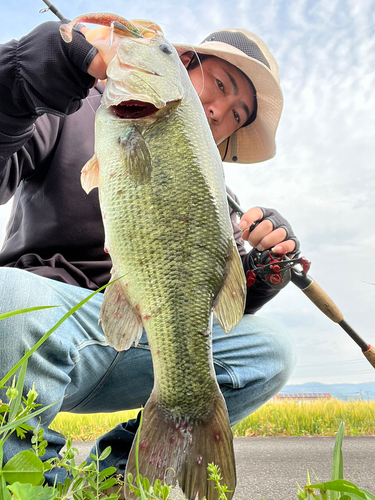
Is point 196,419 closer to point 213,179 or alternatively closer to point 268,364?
point 213,179

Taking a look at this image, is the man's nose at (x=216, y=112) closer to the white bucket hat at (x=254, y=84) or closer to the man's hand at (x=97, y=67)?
the white bucket hat at (x=254, y=84)

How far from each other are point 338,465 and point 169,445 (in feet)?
2.11

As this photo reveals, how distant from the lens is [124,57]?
152 cm

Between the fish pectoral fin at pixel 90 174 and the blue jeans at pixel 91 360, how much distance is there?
475 millimetres

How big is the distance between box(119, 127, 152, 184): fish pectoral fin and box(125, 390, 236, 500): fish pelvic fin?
0.76 m

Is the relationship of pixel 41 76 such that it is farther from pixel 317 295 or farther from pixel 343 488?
pixel 317 295

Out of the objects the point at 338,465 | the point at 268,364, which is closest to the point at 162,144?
the point at 338,465

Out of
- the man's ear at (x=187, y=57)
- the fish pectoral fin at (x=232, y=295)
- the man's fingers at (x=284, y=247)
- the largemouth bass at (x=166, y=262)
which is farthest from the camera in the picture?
the man's ear at (x=187, y=57)

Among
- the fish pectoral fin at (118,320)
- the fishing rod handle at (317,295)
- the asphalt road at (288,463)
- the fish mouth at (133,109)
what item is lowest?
the asphalt road at (288,463)

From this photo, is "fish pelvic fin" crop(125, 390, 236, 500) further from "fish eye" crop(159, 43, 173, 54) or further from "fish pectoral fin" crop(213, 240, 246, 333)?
"fish eye" crop(159, 43, 173, 54)

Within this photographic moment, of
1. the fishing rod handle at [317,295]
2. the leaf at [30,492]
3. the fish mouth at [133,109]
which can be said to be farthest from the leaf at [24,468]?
the fishing rod handle at [317,295]

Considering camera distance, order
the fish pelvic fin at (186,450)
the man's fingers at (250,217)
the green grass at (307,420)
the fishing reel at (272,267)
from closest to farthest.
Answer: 1. the fish pelvic fin at (186,450)
2. the man's fingers at (250,217)
3. the fishing reel at (272,267)
4. the green grass at (307,420)

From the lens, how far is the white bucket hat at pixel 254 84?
8.98 ft

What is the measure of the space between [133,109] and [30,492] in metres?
1.27
